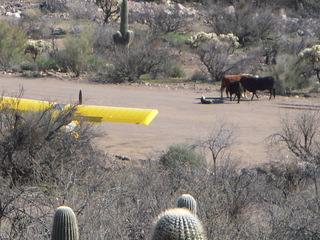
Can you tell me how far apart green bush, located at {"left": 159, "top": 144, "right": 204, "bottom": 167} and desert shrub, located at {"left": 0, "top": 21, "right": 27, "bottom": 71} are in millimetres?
21386

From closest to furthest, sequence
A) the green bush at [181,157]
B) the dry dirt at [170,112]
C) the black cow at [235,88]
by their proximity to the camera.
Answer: the green bush at [181,157] < the dry dirt at [170,112] < the black cow at [235,88]

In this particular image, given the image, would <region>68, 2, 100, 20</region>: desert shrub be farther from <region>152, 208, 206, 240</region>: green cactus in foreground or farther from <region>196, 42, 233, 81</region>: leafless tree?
<region>152, 208, 206, 240</region>: green cactus in foreground

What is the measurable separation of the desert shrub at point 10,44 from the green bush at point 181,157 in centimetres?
2139

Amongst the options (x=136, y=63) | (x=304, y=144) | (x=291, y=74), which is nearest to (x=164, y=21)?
(x=136, y=63)

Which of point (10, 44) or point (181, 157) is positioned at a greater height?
point (10, 44)

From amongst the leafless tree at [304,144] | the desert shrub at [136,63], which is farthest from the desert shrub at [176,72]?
the leafless tree at [304,144]

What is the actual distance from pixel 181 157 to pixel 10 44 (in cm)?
2413

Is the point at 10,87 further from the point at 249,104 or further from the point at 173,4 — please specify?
the point at 173,4

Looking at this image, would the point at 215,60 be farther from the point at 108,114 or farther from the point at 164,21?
the point at 108,114

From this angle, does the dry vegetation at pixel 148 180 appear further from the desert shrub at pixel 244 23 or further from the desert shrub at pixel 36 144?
the desert shrub at pixel 244 23

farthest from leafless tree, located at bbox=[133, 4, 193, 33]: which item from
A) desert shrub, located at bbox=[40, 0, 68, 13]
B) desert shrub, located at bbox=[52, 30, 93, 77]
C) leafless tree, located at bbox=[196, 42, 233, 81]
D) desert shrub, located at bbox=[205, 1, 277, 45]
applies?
leafless tree, located at bbox=[196, 42, 233, 81]

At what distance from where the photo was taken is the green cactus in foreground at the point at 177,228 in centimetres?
446

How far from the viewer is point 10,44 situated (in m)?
37.4

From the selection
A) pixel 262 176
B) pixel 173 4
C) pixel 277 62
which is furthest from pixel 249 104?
pixel 173 4
